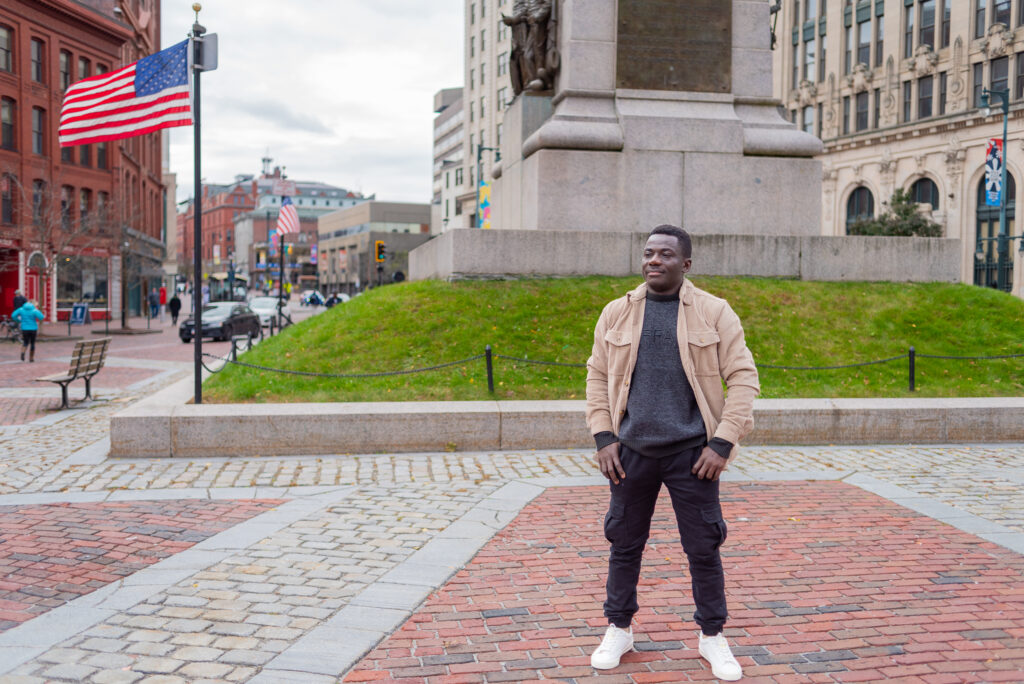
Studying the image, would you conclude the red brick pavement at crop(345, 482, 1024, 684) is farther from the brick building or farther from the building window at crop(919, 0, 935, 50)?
the building window at crop(919, 0, 935, 50)

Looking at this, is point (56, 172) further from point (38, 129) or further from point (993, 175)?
point (993, 175)

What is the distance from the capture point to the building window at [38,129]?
138ft

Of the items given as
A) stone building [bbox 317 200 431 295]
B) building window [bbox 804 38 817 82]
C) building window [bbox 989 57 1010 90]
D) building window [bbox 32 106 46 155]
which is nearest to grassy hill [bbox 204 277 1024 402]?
building window [bbox 32 106 46 155]

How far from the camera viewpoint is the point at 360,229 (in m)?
132

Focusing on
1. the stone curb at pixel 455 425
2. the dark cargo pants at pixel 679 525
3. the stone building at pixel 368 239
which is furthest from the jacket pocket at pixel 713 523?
the stone building at pixel 368 239

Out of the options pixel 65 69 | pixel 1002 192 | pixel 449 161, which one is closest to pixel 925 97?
pixel 1002 192

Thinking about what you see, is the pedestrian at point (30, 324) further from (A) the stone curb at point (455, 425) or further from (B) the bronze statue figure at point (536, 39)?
(B) the bronze statue figure at point (536, 39)

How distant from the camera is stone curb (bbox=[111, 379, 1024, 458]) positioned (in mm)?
9000

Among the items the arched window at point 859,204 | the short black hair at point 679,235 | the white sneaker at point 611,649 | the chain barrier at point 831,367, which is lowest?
the white sneaker at point 611,649

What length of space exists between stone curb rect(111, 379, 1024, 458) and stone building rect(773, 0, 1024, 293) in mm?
→ 39346

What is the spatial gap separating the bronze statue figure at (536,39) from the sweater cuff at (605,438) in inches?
437

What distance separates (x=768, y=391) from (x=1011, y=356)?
137 inches

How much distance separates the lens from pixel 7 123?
40344mm

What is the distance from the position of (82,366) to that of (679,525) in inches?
490
